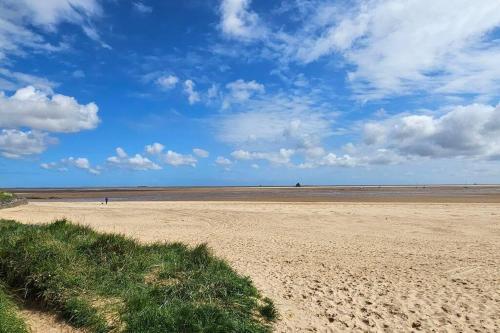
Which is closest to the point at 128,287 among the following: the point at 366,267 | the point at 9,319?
the point at 9,319

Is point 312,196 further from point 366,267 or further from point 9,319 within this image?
point 9,319

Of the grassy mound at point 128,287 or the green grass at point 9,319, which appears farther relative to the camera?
the grassy mound at point 128,287

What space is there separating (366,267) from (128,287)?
616 cm

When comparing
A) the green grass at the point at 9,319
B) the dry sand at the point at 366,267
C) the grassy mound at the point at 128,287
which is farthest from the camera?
the dry sand at the point at 366,267

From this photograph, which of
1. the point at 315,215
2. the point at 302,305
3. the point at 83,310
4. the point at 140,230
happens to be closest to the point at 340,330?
the point at 302,305

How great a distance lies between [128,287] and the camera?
7223 mm

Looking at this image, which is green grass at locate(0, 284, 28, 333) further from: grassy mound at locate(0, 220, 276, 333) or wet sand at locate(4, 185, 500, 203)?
wet sand at locate(4, 185, 500, 203)

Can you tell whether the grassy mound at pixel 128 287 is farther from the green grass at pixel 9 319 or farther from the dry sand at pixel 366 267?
the dry sand at pixel 366 267

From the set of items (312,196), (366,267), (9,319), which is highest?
(312,196)

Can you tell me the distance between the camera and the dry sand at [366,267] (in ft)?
22.8

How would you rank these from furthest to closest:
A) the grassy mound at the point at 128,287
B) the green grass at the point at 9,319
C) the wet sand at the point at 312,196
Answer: the wet sand at the point at 312,196 → the grassy mound at the point at 128,287 → the green grass at the point at 9,319

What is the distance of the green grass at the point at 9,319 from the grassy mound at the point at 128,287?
0.57 m

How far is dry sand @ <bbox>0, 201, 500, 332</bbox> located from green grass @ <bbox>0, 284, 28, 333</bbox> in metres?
3.70

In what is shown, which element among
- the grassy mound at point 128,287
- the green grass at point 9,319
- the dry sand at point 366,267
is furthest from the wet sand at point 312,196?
the green grass at point 9,319
